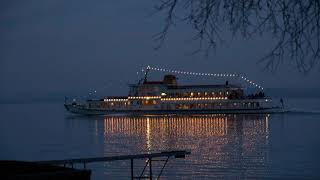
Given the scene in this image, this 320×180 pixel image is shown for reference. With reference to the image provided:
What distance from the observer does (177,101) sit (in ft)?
216

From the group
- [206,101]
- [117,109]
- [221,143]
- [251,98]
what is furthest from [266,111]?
[221,143]

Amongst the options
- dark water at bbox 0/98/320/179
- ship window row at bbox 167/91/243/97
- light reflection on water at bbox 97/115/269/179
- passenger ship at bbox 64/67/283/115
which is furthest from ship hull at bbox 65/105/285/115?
light reflection on water at bbox 97/115/269/179

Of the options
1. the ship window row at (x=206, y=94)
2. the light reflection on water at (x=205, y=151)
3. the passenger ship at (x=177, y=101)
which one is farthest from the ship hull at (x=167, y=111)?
the light reflection on water at (x=205, y=151)

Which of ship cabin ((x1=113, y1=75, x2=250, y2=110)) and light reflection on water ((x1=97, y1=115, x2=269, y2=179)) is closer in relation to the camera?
light reflection on water ((x1=97, y1=115, x2=269, y2=179))

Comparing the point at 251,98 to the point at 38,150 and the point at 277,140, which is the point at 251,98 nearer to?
the point at 277,140

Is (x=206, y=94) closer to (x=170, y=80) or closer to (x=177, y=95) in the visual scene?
(x=177, y=95)

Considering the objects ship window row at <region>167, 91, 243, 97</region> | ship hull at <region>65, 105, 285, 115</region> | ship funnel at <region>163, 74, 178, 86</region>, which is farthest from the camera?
ship funnel at <region>163, 74, 178, 86</region>

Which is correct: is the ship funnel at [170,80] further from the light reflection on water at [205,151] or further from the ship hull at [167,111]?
the light reflection on water at [205,151]

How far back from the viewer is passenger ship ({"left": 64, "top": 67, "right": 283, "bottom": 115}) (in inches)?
2539

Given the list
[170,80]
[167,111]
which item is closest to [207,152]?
[167,111]

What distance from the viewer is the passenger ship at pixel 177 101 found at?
212 ft

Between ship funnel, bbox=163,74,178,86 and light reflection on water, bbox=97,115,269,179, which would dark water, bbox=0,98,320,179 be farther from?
ship funnel, bbox=163,74,178,86

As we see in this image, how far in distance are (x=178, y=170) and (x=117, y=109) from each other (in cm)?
4754

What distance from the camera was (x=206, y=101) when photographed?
213 feet
